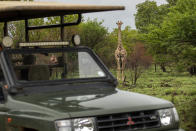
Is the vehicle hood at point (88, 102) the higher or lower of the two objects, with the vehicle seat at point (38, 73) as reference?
lower

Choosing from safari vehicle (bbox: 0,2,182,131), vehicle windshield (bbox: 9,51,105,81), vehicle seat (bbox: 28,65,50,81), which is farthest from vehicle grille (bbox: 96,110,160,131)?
vehicle seat (bbox: 28,65,50,81)

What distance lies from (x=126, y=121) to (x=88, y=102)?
0.41 meters

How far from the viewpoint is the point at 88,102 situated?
484 centimetres

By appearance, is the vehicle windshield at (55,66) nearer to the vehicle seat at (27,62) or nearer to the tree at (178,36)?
the vehicle seat at (27,62)

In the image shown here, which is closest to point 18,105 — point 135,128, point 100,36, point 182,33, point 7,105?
point 7,105

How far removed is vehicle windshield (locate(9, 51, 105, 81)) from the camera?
5883 millimetres

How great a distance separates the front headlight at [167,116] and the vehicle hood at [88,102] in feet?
0.17

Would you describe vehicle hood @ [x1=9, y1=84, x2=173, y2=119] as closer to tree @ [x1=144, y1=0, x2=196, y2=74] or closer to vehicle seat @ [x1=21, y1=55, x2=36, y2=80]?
vehicle seat @ [x1=21, y1=55, x2=36, y2=80]

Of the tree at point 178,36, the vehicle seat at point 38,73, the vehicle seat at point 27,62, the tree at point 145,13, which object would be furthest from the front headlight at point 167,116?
the tree at point 145,13

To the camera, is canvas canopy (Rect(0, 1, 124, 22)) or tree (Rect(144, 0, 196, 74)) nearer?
canvas canopy (Rect(0, 1, 124, 22))

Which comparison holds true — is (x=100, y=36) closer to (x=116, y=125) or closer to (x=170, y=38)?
(x=170, y=38)

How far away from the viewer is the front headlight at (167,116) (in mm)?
5023

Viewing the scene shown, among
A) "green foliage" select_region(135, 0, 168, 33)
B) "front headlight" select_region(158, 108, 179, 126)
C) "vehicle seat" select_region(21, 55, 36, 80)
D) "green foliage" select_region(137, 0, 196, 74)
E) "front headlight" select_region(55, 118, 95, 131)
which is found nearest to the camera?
"front headlight" select_region(55, 118, 95, 131)

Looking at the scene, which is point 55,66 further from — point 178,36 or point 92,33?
point 92,33
